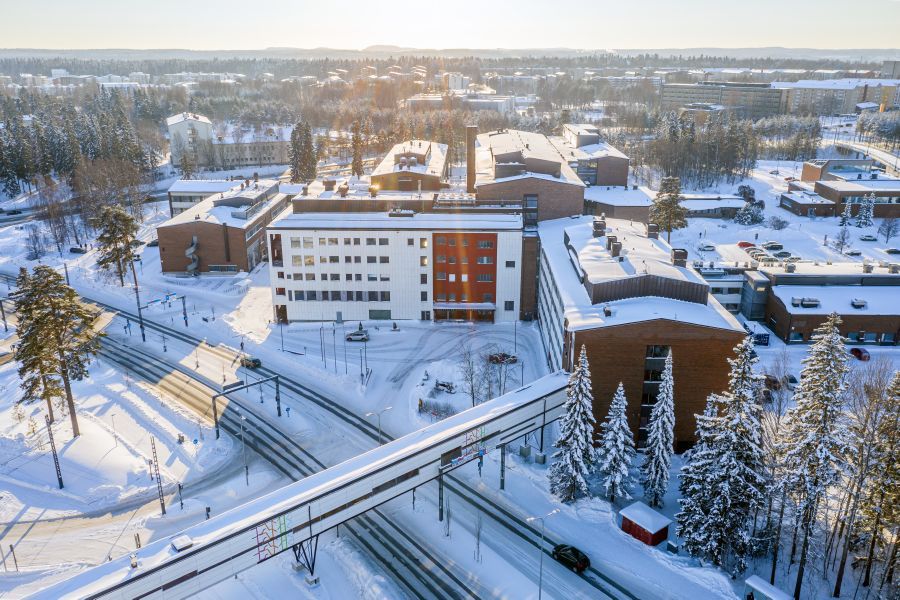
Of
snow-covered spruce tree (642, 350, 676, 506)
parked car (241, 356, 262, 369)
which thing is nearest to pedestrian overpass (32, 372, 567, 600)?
snow-covered spruce tree (642, 350, 676, 506)

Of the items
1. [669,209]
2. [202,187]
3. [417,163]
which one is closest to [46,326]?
[417,163]

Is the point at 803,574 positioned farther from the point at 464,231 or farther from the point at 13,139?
the point at 13,139

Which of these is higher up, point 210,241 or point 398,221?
point 398,221

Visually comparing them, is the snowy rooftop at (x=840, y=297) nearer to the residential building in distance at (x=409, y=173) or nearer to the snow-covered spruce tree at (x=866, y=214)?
the residential building in distance at (x=409, y=173)

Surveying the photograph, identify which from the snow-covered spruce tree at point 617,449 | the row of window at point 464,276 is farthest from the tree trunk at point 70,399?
the snow-covered spruce tree at point 617,449

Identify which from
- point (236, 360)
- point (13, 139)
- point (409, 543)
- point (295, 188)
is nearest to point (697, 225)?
point (295, 188)

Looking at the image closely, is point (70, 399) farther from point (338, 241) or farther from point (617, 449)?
point (617, 449)
